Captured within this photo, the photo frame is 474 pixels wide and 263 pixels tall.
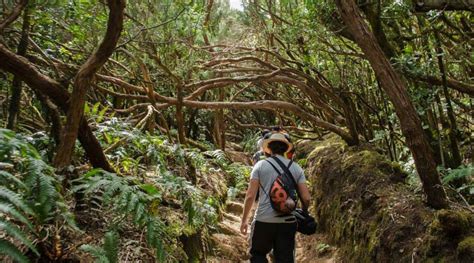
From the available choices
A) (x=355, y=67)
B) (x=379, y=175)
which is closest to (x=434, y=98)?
(x=379, y=175)

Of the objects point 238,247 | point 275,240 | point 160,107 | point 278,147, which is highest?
point 160,107

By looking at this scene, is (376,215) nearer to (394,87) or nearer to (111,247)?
(394,87)

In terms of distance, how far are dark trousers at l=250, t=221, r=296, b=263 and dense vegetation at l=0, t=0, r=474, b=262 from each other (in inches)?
26.9

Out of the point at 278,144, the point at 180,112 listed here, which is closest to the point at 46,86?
the point at 278,144

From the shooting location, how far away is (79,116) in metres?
3.41

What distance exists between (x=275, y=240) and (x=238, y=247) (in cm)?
215

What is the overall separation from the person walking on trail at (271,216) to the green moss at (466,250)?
1.50 m

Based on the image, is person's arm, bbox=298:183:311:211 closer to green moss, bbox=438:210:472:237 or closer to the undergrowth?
the undergrowth

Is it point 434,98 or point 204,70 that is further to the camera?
point 204,70

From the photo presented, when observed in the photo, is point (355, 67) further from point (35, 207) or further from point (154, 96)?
point (35, 207)

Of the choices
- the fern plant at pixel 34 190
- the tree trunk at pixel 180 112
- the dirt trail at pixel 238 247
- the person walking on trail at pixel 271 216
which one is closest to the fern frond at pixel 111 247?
the fern plant at pixel 34 190

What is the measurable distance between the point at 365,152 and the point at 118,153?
4.29m

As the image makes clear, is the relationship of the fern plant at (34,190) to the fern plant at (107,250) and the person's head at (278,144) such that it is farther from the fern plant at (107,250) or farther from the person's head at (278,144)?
the person's head at (278,144)

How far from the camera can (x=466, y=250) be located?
11.6 ft
